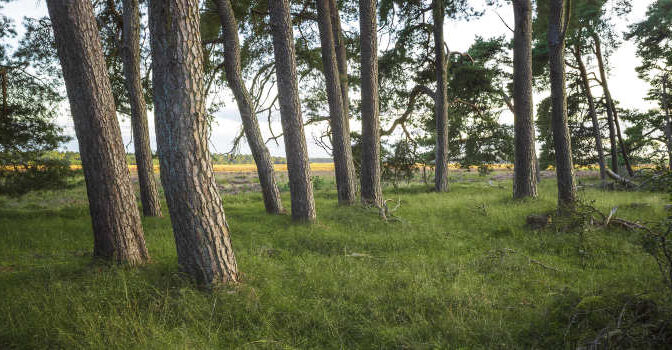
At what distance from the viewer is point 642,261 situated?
435cm

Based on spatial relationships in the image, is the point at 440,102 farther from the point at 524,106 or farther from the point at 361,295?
the point at 361,295

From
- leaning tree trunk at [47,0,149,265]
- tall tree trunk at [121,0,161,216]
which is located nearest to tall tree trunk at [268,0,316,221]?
leaning tree trunk at [47,0,149,265]

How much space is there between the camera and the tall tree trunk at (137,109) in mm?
8352

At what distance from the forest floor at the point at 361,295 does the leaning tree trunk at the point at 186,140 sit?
429mm

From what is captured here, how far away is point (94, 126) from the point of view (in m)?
4.57

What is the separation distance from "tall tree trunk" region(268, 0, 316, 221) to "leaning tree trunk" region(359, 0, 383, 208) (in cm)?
191

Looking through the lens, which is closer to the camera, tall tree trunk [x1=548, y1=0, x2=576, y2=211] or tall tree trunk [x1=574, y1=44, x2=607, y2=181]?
tall tree trunk [x1=548, y1=0, x2=576, y2=211]

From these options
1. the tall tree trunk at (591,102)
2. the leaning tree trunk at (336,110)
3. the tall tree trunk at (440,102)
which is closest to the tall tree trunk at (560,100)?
the leaning tree trunk at (336,110)

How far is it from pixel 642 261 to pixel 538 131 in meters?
17.9

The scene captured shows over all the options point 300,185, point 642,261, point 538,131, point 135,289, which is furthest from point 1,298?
point 538,131

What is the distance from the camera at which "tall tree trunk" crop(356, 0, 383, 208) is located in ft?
27.6

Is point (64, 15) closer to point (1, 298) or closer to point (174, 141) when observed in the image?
point (174, 141)

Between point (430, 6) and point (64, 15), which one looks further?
point (430, 6)

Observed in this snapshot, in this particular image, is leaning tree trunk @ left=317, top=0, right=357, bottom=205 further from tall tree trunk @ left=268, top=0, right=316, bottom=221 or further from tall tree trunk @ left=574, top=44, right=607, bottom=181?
tall tree trunk @ left=574, top=44, right=607, bottom=181
